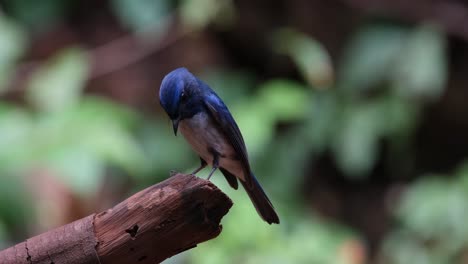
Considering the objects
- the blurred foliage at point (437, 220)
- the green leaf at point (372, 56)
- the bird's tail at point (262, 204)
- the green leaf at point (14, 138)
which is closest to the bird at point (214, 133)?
the bird's tail at point (262, 204)

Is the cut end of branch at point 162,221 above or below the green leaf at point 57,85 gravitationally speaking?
below

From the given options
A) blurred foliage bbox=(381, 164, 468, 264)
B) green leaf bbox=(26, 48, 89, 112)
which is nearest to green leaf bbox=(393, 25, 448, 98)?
blurred foliage bbox=(381, 164, 468, 264)

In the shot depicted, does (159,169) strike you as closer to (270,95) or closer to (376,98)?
(270,95)

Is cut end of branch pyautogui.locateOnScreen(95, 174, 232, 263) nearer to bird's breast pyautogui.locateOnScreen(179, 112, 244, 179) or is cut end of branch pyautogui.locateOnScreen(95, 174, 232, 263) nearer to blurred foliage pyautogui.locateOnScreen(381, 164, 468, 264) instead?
bird's breast pyautogui.locateOnScreen(179, 112, 244, 179)

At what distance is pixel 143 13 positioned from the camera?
19.1 ft

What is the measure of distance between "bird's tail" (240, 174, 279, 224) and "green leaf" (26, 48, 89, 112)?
2040 millimetres

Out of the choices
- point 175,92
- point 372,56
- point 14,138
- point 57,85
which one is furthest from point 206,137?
point 372,56

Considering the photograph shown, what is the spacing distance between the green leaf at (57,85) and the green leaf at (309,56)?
A: 149 cm

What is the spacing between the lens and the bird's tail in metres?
2.91

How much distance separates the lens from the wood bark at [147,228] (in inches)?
84.2

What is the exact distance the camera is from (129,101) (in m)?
6.31

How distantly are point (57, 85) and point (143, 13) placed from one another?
106 centimetres

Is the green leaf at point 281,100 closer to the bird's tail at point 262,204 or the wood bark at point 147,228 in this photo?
the bird's tail at point 262,204

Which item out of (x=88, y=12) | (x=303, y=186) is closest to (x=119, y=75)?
(x=88, y=12)
